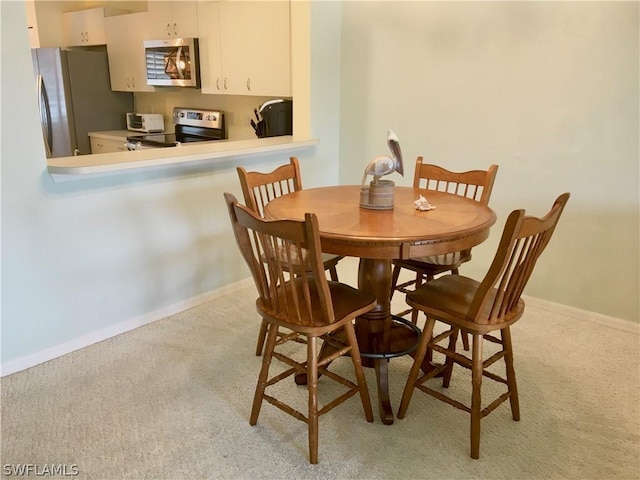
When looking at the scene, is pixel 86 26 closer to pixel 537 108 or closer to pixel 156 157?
pixel 156 157

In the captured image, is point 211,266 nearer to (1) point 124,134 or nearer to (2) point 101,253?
(2) point 101,253

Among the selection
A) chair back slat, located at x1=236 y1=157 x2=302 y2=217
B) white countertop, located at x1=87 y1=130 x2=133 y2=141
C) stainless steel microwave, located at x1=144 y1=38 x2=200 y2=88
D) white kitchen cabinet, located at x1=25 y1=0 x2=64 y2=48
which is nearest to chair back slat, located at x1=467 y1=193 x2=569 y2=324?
chair back slat, located at x1=236 y1=157 x2=302 y2=217

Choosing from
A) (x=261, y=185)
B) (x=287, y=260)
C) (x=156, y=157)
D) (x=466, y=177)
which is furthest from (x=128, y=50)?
(x=287, y=260)

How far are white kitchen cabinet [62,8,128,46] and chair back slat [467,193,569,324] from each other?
4564 millimetres

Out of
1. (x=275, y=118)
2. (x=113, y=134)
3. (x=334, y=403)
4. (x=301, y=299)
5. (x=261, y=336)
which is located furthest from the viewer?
(x=113, y=134)

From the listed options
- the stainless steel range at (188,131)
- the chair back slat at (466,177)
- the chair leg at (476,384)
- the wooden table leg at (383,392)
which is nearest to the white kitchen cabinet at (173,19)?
the stainless steel range at (188,131)

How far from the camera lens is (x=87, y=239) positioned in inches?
95.7

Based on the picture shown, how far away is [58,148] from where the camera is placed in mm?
4668

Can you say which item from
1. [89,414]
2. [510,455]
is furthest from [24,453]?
[510,455]

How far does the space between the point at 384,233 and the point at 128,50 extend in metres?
3.90

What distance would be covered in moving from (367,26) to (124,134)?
2.63 meters

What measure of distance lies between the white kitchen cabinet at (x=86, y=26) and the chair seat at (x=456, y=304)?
14.1 ft

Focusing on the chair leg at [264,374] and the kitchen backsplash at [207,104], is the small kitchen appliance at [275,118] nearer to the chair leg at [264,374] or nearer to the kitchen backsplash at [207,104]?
the kitchen backsplash at [207,104]

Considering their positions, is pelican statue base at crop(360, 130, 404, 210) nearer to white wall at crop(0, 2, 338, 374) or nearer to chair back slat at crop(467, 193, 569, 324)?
chair back slat at crop(467, 193, 569, 324)
